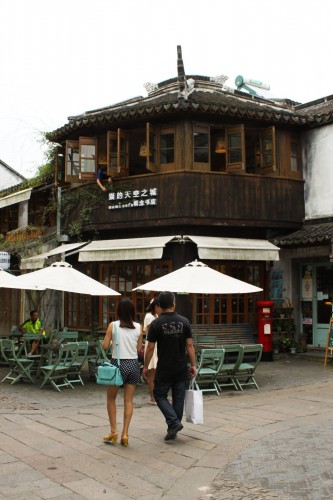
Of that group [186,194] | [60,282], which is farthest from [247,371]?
[186,194]

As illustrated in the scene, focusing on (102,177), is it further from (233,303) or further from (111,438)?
(111,438)

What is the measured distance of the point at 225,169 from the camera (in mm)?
15547

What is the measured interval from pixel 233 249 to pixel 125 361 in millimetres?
8272

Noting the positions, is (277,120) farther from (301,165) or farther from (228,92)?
(228,92)

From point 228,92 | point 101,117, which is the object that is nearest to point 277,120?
point 228,92

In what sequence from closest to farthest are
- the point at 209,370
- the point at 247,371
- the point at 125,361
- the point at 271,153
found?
the point at 125,361
the point at 209,370
the point at 247,371
the point at 271,153

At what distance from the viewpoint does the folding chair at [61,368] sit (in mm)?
10249

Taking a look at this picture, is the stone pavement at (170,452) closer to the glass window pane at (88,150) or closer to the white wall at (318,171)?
the white wall at (318,171)

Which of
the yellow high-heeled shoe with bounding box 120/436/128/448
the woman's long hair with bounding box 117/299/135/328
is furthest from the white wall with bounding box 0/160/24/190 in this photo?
the yellow high-heeled shoe with bounding box 120/436/128/448

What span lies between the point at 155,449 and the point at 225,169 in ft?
34.3

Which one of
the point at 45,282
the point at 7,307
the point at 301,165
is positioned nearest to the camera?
the point at 45,282

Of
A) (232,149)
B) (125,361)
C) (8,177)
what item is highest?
(8,177)

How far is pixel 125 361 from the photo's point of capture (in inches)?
255

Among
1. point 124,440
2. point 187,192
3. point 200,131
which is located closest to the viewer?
point 124,440
